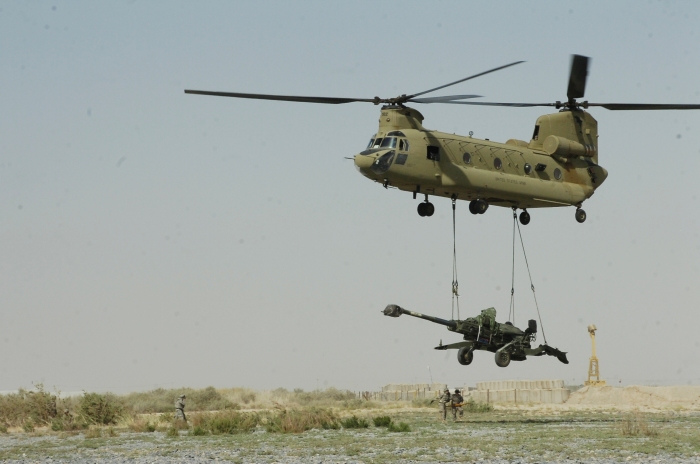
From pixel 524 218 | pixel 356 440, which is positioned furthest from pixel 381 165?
pixel 356 440

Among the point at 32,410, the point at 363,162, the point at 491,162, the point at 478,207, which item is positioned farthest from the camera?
the point at 32,410

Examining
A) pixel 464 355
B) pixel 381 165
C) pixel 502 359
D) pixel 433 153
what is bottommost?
pixel 502 359

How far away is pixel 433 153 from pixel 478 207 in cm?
246

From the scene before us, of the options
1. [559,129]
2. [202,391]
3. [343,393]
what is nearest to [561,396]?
[343,393]

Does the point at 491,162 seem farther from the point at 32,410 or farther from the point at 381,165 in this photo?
the point at 32,410

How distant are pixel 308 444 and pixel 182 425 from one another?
863 cm

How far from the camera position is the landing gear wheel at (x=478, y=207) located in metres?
31.8

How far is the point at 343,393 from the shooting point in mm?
66938

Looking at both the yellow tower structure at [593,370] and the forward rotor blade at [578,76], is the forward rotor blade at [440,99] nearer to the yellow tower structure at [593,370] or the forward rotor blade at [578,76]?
the forward rotor blade at [578,76]

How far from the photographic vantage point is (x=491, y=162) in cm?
3206

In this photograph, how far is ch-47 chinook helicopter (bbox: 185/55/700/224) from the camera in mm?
29906

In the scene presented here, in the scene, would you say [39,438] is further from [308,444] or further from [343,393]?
[343,393]

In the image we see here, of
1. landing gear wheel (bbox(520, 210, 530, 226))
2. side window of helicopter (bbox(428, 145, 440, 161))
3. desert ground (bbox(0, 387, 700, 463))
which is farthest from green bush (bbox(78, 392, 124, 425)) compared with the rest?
landing gear wheel (bbox(520, 210, 530, 226))

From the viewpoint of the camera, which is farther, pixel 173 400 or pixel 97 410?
pixel 173 400
